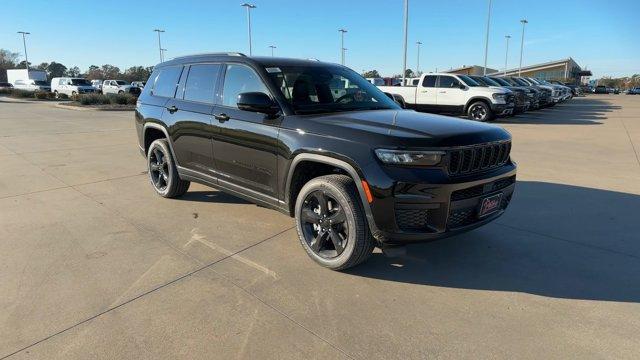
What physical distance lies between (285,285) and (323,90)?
1987 mm

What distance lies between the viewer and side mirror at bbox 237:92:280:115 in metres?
3.77

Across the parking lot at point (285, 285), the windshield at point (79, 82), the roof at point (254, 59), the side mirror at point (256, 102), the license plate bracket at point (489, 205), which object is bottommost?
the parking lot at point (285, 285)

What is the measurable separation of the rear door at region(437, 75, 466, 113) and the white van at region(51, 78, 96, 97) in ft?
99.5

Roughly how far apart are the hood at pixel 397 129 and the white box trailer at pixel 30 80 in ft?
153

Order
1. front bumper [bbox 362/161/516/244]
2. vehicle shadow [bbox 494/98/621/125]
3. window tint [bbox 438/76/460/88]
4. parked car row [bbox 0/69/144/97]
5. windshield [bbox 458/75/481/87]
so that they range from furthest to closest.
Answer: parked car row [bbox 0/69/144/97], vehicle shadow [bbox 494/98/621/125], window tint [bbox 438/76/460/88], windshield [bbox 458/75/481/87], front bumper [bbox 362/161/516/244]

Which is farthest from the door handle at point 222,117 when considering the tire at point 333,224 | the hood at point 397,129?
the tire at point 333,224

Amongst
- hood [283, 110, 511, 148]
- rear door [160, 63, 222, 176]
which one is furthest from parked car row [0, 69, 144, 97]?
hood [283, 110, 511, 148]

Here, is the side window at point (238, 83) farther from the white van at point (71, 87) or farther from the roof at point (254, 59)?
the white van at point (71, 87)

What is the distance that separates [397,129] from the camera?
11.1 feet

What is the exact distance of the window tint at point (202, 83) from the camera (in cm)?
475

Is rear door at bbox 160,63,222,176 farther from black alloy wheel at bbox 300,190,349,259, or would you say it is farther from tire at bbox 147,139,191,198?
black alloy wheel at bbox 300,190,349,259

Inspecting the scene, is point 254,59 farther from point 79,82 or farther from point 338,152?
point 79,82

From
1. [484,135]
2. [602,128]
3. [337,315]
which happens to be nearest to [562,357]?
[337,315]

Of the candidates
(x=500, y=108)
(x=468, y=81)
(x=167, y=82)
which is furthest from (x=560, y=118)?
(x=167, y=82)
